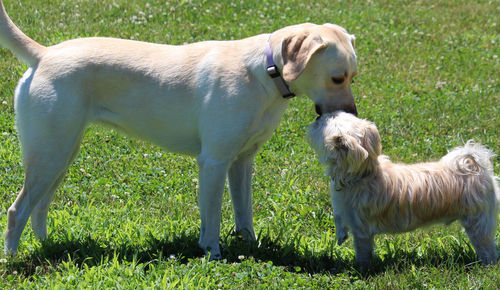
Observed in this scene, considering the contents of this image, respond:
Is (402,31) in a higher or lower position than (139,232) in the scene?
higher

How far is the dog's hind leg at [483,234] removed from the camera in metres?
4.86

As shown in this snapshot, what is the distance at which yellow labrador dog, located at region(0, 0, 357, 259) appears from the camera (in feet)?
16.0

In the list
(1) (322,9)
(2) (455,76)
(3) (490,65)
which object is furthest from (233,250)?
(1) (322,9)

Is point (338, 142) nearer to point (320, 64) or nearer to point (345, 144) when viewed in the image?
point (345, 144)

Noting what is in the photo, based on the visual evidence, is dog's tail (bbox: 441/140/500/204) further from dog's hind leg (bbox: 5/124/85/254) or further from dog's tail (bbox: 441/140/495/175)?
dog's hind leg (bbox: 5/124/85/254)

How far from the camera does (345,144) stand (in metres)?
4.77

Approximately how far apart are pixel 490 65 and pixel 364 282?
657 centimetres

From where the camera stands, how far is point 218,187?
16.6 feet

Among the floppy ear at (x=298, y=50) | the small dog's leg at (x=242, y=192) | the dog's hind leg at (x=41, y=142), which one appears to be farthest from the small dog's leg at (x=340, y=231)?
the dog's hind leg at (x=41, y=142)

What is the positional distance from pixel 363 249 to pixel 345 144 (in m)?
0.77

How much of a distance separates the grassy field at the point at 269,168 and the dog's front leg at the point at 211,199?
15cm

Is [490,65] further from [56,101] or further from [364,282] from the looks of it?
[56,101]

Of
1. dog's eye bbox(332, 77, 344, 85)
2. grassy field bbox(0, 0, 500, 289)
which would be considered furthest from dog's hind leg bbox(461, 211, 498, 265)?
dog's eye bbox(332, 77, 344, 85)

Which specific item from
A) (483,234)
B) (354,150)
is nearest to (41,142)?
(354,150)
